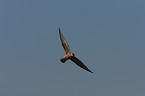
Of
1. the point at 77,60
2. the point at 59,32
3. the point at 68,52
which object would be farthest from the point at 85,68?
the point at 59,32

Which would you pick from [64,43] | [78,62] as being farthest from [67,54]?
[78,62]

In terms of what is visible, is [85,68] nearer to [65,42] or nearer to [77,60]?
[77,60]

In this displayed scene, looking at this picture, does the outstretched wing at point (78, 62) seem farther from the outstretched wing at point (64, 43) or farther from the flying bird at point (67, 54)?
the outstretched wing at point (64, 43)

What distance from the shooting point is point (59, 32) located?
4278cm

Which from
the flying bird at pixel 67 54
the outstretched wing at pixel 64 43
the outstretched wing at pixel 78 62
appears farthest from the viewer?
the outstretched wing at pixel 78 62

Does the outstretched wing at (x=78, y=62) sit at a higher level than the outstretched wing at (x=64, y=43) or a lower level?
lower

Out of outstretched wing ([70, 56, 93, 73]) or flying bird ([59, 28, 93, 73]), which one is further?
outstretched wing ([70, 56, 93, 73])

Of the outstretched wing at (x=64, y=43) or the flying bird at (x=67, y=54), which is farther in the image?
the outstretched wing at (x=64, y=43)

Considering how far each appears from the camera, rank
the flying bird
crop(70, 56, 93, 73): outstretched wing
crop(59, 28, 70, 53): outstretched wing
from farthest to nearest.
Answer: crop(70, 56, 93, 73): outstretched wing
crop(59, 28, 70, 53): outstretched wing
the flying bird

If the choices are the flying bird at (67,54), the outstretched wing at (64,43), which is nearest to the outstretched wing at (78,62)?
the flying bird at (67,54)

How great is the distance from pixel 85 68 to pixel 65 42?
658 cm

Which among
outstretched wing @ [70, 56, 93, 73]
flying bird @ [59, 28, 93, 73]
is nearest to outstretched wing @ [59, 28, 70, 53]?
flying bird @ [59, 28, 93, 73]

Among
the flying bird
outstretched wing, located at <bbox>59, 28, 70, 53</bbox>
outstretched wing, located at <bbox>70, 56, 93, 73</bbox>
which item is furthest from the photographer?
outstretched wing, located at <bbox>70, 56, 93, 73</bbox>

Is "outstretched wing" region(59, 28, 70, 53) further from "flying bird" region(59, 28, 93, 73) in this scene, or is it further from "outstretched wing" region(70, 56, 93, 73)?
"outstretched wing" region(70, 56, 93, 73)
